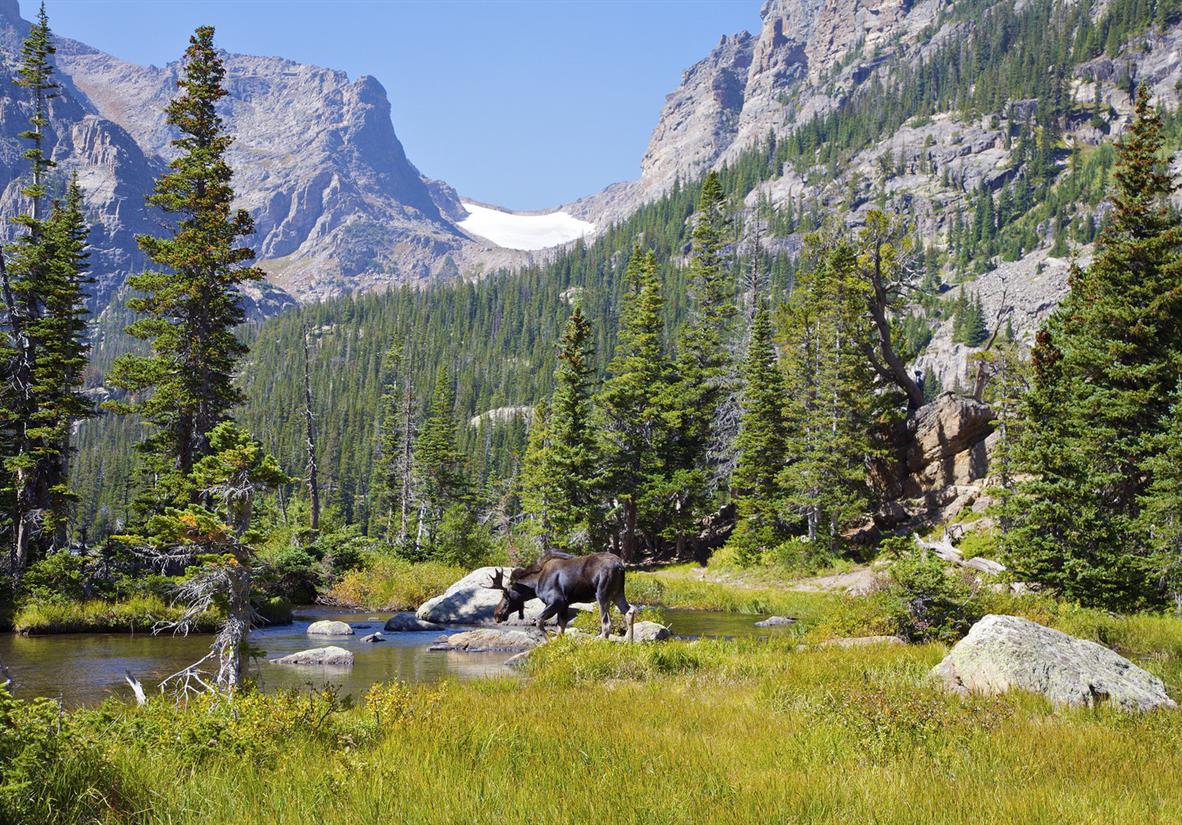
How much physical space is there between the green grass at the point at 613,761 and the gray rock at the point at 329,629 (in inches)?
601

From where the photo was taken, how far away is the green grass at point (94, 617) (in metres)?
22.7

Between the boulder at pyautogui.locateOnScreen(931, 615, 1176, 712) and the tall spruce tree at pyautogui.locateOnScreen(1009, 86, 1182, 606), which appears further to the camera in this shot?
the tall spruce tree at pyautogui.locateOnScreen(1009, 86, 1182, 606)

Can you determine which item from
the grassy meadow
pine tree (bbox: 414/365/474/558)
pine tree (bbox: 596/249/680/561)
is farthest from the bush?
pine tree (bbox: 414/365/474/558)

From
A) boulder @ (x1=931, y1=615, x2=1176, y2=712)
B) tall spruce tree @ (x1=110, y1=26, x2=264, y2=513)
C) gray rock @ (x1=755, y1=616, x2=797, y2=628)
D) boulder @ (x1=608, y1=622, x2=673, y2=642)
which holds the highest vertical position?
tall spruce tree @ (x1=110, y1=26, x2=264, y2=513)

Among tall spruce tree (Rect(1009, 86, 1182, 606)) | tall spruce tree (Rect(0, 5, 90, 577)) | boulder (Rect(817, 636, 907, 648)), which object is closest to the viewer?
boulder (Rect(817, 636, 907, 648))

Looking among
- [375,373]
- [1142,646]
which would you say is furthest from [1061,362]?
[375,373]

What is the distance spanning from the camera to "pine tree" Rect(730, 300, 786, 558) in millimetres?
44281

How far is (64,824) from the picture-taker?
4820 mm

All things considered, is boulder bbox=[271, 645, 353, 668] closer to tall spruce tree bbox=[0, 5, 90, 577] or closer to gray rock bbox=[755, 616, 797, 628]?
tall spruce tree bbox=[0, 5, 90, 577]

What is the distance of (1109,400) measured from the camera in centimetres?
2383

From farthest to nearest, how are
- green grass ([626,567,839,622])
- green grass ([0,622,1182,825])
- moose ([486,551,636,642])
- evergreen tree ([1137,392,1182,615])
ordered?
green grass ([626,567,839,622]) → evergreen tree ([1137,392,1182,615]) → moose ([486,551,636,642]) → green grass ([0,622,1182,825])

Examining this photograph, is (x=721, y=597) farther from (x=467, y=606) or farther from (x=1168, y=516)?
(x=1168, y=516)

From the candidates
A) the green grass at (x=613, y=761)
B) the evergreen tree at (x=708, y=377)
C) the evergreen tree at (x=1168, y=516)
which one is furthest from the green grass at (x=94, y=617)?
the evergreen tree at (x=708, y=377)

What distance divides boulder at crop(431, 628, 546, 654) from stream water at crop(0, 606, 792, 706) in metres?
0.69
